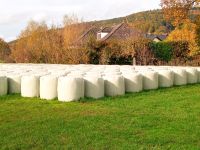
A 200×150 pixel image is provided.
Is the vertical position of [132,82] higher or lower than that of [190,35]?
lower

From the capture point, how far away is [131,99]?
484 inches

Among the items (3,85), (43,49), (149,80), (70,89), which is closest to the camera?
(70,89)

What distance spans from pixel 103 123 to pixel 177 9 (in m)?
21.9

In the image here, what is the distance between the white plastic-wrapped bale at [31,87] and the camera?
12.9 meters

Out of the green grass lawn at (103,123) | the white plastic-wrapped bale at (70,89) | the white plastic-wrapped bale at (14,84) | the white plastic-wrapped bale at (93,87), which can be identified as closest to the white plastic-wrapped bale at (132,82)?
the green grass lawn at (103,123)

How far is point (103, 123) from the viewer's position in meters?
8.90

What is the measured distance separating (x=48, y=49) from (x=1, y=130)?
76.7 ft

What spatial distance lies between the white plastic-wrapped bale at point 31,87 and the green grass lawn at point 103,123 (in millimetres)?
386

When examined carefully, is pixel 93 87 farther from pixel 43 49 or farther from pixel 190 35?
pixel 190 35

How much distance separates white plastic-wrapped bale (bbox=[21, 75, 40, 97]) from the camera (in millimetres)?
12867

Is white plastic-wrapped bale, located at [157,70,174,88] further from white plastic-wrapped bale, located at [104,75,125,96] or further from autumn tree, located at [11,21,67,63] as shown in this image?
autumn tree, located at [11,21,67,63]

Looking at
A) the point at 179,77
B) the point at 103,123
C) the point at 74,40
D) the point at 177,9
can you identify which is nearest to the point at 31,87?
the point at 103,123

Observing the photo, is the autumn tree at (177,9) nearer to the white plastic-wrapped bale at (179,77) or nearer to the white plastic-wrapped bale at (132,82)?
the white plastic-wrapped bale at (179,77)

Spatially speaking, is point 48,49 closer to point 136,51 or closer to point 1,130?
point 136,51
